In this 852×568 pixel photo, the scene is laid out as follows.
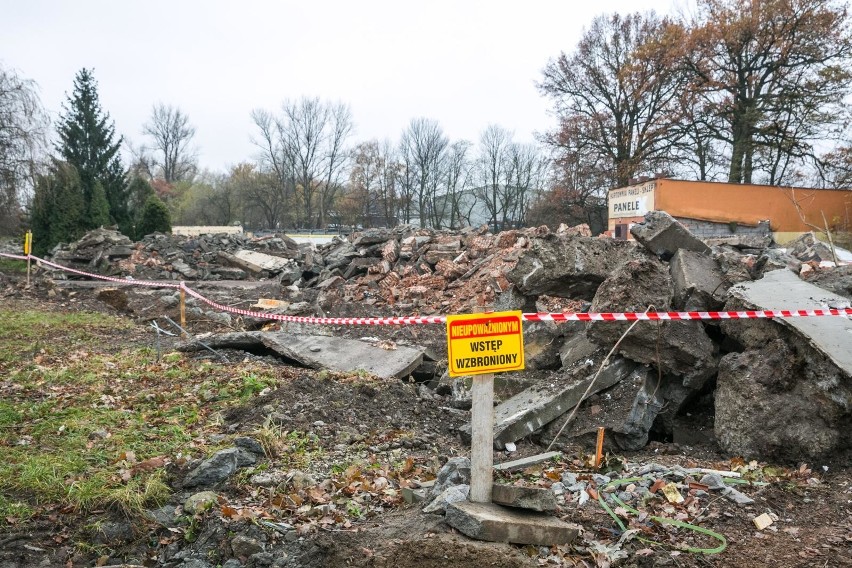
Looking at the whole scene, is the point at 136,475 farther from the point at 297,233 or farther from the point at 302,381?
the point at 297,233

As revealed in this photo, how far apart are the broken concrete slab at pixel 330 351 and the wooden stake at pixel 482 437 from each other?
14.3ft

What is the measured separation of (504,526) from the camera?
337 cm

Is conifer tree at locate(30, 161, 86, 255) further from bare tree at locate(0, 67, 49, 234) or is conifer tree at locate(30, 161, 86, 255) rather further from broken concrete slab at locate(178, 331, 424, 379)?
broken concrete slab at locate(178, 331, 424, 379)

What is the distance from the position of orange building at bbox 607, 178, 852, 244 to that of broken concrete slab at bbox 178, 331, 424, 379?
16756mm

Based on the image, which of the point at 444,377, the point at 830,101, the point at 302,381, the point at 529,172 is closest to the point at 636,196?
the point at 830,101

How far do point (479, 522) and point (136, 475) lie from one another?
8.29 ft

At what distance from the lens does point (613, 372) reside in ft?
20.4

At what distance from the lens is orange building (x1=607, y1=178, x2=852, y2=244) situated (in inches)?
904

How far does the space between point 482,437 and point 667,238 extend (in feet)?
16.2

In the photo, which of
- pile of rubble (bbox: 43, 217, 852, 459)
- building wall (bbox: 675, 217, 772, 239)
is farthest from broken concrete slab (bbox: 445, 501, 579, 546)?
building wall (bbox: 675, 217, 772, 239)

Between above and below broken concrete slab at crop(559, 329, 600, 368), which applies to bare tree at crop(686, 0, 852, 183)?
above

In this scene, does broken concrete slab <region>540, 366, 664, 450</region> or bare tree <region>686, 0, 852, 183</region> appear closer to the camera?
broken concrete slab <region>540, 366, 664, 450</region>

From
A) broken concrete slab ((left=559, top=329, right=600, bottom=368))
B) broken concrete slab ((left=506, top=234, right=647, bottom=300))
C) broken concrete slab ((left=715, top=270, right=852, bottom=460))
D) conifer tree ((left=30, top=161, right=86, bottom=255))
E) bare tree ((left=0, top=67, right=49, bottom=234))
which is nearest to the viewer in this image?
broken concrete slab ((left=715, top=270, right=852, bottom=460))

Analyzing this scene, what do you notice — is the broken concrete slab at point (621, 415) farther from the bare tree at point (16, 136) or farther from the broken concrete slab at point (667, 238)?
the bare tree at point (16, 136)
